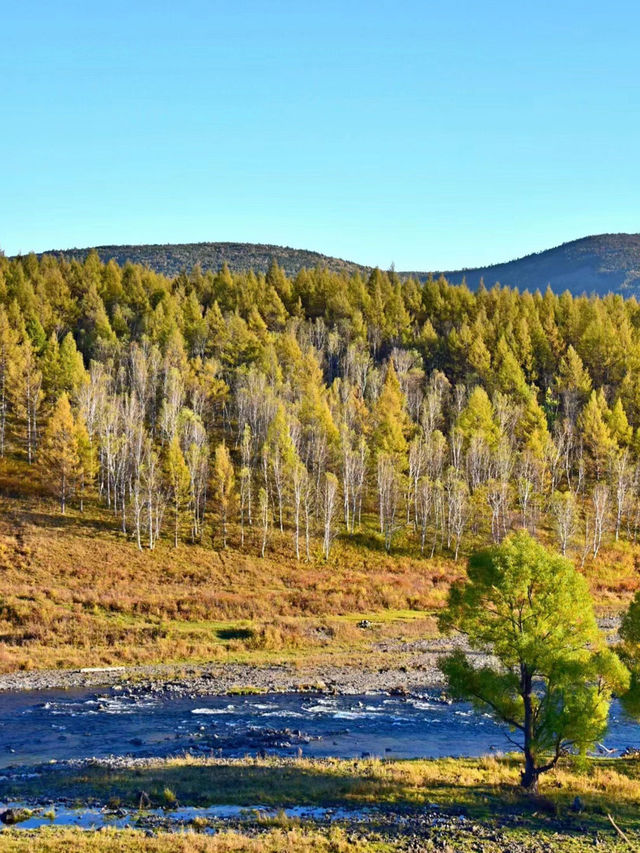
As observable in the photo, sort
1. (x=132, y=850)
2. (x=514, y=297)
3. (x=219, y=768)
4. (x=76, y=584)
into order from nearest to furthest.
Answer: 1. (x=132, y=850)
2. (x=219, y=768)
3. (x=76, y=584)
4. (x=514, y=297)

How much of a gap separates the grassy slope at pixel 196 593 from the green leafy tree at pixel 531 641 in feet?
87.5

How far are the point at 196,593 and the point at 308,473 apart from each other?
30.5 meters

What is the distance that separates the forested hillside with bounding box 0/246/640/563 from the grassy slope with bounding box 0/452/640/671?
9.61ft

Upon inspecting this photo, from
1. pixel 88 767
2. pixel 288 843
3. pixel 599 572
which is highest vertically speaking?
pixel 288 843

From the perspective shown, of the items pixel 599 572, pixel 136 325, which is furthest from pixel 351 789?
pixel 136 325

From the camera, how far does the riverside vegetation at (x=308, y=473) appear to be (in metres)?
56.5

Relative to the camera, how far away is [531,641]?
96.0 feet

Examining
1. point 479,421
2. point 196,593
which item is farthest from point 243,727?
point 479,421

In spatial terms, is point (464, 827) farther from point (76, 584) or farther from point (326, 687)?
point (76, 584)

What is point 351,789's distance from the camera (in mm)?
28703

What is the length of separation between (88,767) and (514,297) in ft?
458

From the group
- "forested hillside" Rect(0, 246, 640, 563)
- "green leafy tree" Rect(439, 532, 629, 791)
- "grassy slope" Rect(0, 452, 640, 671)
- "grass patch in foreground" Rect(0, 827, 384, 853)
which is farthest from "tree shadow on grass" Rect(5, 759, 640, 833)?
"forested hillside" Rect(0, 246, 640, 563)

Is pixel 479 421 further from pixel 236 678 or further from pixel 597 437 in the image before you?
pixel 236 678

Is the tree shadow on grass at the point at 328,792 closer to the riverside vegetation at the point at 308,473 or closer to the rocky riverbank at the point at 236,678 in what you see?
the riverside vegetation at the point at 308,473
